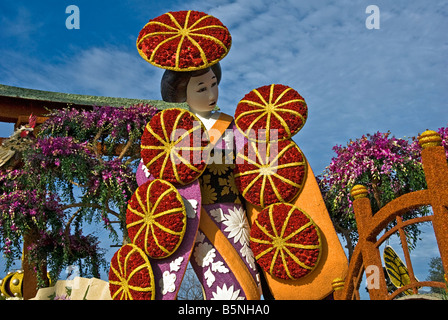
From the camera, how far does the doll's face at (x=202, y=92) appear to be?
4266 mm

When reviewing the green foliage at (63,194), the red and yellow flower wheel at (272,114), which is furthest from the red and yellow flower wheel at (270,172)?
the green foliage at (63,194)

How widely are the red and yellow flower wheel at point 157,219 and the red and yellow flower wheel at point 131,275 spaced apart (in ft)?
0.28

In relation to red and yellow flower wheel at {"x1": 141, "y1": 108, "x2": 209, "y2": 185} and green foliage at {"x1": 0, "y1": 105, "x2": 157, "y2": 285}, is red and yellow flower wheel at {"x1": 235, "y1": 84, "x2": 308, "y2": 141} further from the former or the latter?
green foliage at {"x1": 0, "y1": 105, "x2": 157, "y2": 285}

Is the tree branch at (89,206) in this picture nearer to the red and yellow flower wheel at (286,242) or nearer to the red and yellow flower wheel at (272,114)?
the red and yellow flower wheel at (272,114)

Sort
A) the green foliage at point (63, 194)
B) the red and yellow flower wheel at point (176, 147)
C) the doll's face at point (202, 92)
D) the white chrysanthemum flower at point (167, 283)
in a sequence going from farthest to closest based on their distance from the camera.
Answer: the green foliage at point (63, 194), the doll's face at point (202, 92), the red and yellow flower wheel at point (176, 147), the white chrysanthemum flower at point (167, 283)

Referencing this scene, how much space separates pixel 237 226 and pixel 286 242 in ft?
1.46

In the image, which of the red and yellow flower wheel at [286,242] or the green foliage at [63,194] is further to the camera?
the green foliage at [63,194]

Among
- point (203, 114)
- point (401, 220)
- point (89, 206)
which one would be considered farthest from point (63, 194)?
point (401, 220)

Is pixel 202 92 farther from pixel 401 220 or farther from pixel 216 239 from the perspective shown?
pixel 401 220

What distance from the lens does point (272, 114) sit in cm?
411

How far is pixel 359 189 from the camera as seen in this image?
3.32 meters

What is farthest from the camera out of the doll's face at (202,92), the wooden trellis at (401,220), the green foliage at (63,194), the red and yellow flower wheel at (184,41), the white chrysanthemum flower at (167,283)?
the green foliage at (63,194)
